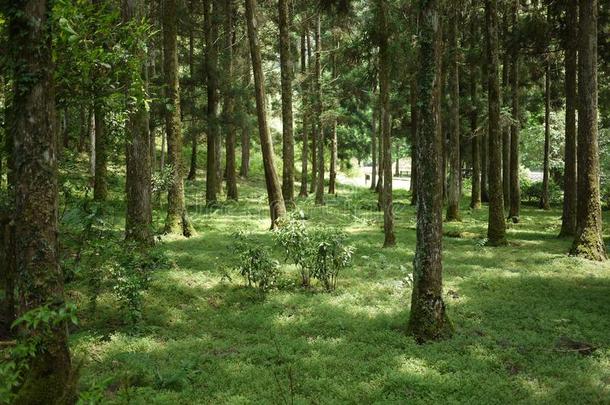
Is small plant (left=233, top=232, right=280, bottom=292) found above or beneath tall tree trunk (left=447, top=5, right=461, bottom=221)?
beneath

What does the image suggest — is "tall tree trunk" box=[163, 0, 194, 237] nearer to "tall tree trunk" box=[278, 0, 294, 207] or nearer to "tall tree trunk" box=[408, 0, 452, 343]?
"tall tree trunk" box=[278, 0, 294, 207]

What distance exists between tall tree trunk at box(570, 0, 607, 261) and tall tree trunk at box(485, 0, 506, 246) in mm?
2574

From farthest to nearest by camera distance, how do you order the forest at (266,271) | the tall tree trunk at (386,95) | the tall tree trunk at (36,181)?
the tall tree trunk at (386,95) → the forest at (266,271) → the tall tree trunk at (36,181)

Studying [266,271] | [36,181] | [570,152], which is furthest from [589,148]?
[36,181]

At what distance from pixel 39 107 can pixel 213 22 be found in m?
19.3

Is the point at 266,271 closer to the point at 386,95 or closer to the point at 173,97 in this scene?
the point at 173,97

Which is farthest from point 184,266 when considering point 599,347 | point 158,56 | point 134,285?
point 158,56

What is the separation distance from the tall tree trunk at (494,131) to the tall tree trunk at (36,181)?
45.1ft

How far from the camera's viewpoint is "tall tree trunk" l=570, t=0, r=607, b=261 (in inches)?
515

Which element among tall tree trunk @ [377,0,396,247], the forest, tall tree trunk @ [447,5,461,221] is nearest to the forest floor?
the forest

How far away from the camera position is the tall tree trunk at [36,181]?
4.51m

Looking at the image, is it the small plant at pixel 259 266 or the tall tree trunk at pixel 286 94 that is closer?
the small plant at pixel 259 266

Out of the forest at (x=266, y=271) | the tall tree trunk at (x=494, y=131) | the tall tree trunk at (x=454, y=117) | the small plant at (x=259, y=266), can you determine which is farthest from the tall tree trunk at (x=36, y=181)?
the tall tree trunk at (x=454, y=117)

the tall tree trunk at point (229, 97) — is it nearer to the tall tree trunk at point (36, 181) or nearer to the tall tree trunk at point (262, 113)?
the tall tree trunk at point (262, 113)
